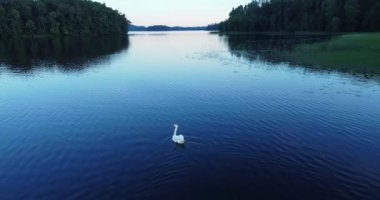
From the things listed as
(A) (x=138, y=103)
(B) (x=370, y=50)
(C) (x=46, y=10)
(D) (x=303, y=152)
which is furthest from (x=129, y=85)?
(C) (x=46, y=10)

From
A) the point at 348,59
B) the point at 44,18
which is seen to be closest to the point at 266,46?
the point at 348,59

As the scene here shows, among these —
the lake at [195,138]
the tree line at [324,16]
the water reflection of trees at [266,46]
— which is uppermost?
the tree line at [324,16]

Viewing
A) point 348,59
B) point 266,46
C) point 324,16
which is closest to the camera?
point 348,59

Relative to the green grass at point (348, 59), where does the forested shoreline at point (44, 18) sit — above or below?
above

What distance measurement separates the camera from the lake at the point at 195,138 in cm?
1695

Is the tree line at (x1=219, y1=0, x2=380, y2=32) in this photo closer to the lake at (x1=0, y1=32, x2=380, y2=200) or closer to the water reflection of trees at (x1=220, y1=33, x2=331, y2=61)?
the water reflection of trees at (x1=220, y1=33, x2=331, y2=61)

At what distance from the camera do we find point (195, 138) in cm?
2352

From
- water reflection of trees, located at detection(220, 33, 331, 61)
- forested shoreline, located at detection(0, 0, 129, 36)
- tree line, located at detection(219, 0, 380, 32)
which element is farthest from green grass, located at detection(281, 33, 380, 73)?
forested shoreline, located at detection(0, 0, 129, 36)

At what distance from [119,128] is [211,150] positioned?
8412mm

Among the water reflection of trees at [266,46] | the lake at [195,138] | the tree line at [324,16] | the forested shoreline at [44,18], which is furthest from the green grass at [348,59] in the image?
the forested shoreline at [44,18]

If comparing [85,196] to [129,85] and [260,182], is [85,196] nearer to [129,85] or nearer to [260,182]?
[260,182]

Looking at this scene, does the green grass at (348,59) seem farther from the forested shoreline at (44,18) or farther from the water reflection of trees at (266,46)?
the forested shoreline at (44,18)

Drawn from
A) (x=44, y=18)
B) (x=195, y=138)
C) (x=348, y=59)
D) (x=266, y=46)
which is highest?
(x=44, y=18)

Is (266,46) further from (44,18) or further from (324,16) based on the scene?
(44,18)
